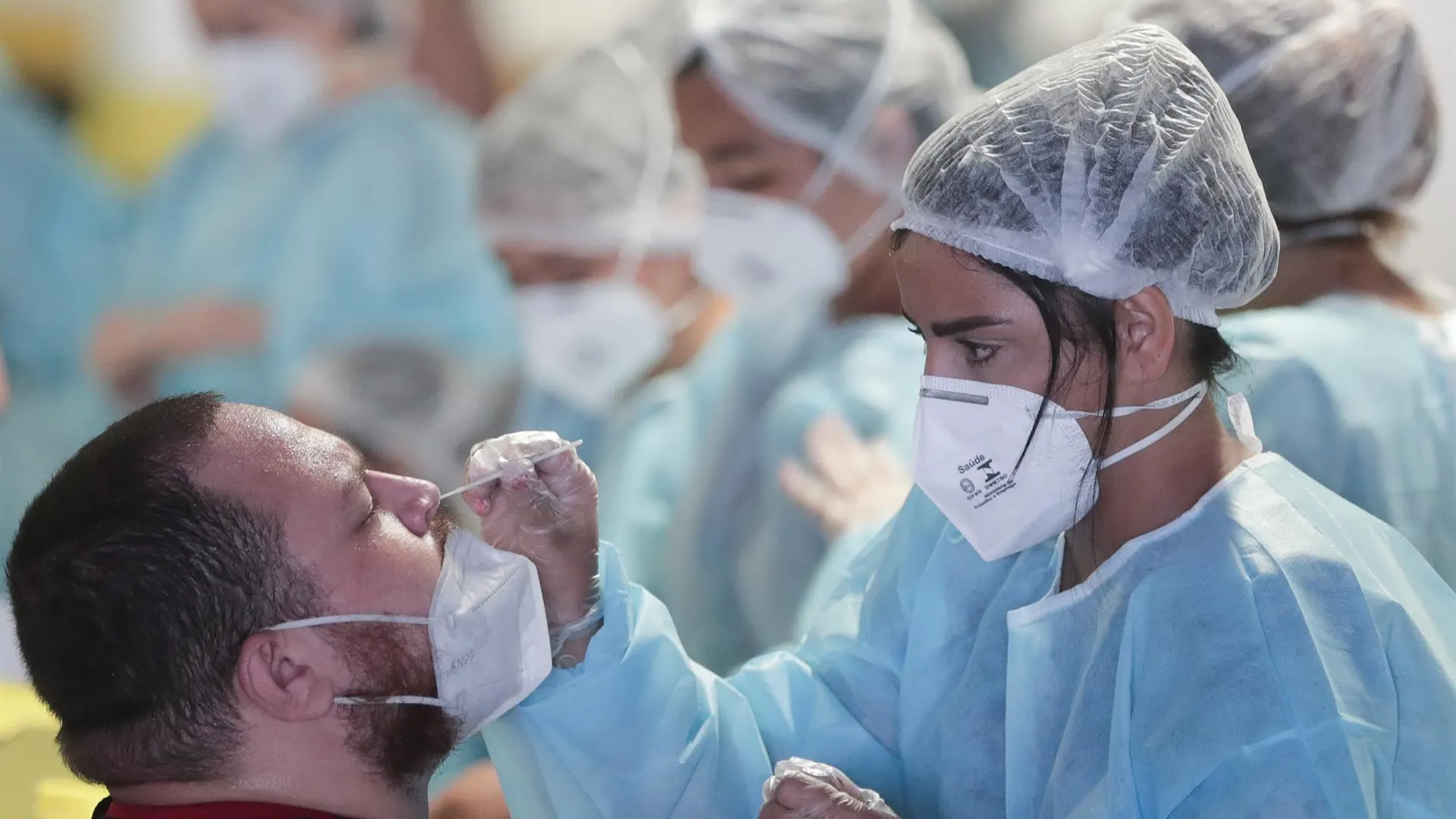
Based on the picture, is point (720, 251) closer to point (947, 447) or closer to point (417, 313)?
point (417, 313)

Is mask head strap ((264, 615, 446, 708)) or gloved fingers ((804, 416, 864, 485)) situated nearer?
mask head strap ((264, 615, 446, 708))

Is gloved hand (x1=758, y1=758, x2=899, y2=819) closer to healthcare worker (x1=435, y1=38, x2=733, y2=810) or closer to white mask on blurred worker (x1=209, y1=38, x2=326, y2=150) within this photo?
healthcare worker (x1=435, y1=38, x2=733, y2=810)

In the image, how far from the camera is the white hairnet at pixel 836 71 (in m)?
2.73

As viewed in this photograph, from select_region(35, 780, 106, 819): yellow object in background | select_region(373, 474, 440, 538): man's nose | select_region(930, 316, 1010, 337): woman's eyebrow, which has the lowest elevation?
select_region(35, 780, 106, 819): yellow object in background

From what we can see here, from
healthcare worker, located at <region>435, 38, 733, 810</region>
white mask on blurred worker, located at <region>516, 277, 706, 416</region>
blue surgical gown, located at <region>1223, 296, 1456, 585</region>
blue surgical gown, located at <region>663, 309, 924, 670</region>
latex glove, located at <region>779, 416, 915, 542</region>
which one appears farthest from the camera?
white mask on blurred worker, located at <region>516, 277, 706, 416</region>

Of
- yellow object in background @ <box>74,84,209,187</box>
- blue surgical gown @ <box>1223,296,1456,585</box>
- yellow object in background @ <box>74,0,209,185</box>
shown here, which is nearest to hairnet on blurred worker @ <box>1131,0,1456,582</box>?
blue surgical gown @ <box>1223,296,1456,585</box>

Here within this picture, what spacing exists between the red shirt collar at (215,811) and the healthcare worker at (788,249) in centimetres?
148

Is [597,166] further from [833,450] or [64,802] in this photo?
[64,802]

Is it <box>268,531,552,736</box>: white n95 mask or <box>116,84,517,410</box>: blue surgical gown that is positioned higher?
<box>268,531,552,736</box>: white n95 mask

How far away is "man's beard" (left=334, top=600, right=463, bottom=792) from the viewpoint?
133cm

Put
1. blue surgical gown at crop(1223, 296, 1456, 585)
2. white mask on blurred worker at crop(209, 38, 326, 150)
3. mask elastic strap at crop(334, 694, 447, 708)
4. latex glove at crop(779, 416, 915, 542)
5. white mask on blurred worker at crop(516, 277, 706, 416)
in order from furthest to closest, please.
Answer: white mask on blurred worker at crop(209, 38, 326, 150), white mask on blurred worker at crop(516, 277, 706, 416), latex glove at crop(779, 416, 915, 542), blue surgical gown at crop(1223, 296, 1456, 585), mask elastic strap at crop(334, 694, 447, 708)

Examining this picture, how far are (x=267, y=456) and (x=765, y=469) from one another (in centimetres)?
160

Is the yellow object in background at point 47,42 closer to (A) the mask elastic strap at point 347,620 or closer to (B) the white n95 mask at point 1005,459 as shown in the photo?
(A) the mask elastic strap at point 347,620

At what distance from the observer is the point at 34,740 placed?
6.00 feet
